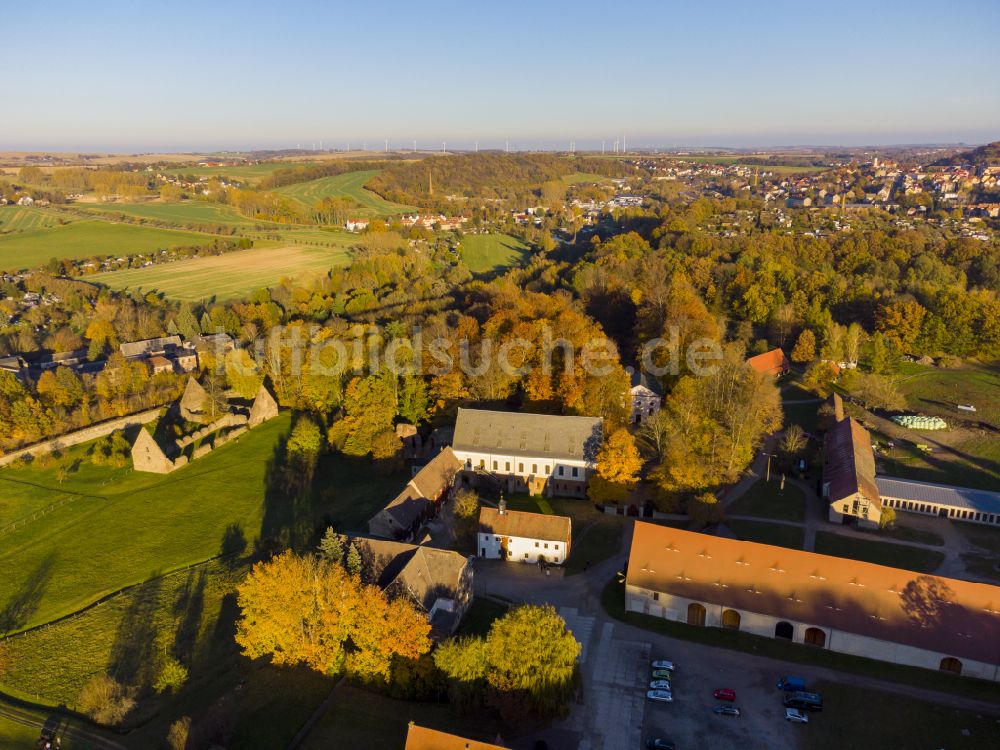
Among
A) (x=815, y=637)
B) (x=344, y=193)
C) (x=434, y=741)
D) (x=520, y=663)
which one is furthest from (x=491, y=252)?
(x=434, y=741)

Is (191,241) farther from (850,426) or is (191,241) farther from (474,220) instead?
(850,426)

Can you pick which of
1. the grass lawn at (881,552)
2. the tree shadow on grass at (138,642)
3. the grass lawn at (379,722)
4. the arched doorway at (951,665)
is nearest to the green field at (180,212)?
the tree shadow on grass at (138,642)

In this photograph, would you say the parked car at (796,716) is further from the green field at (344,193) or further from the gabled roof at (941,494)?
the green field at (344,193)

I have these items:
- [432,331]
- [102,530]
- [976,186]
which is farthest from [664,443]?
[976,186]

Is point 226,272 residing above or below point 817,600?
above

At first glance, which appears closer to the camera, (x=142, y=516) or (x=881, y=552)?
(x=881, y=552)

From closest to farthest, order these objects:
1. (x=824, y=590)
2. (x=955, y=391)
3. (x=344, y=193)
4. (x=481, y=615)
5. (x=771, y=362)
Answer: (x=824, y=590), (x=481, y=615), (x=955, y=391), (x=771, y=362), (x=344, y=193)

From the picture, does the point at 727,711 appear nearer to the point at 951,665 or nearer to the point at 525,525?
the point at 951,665
